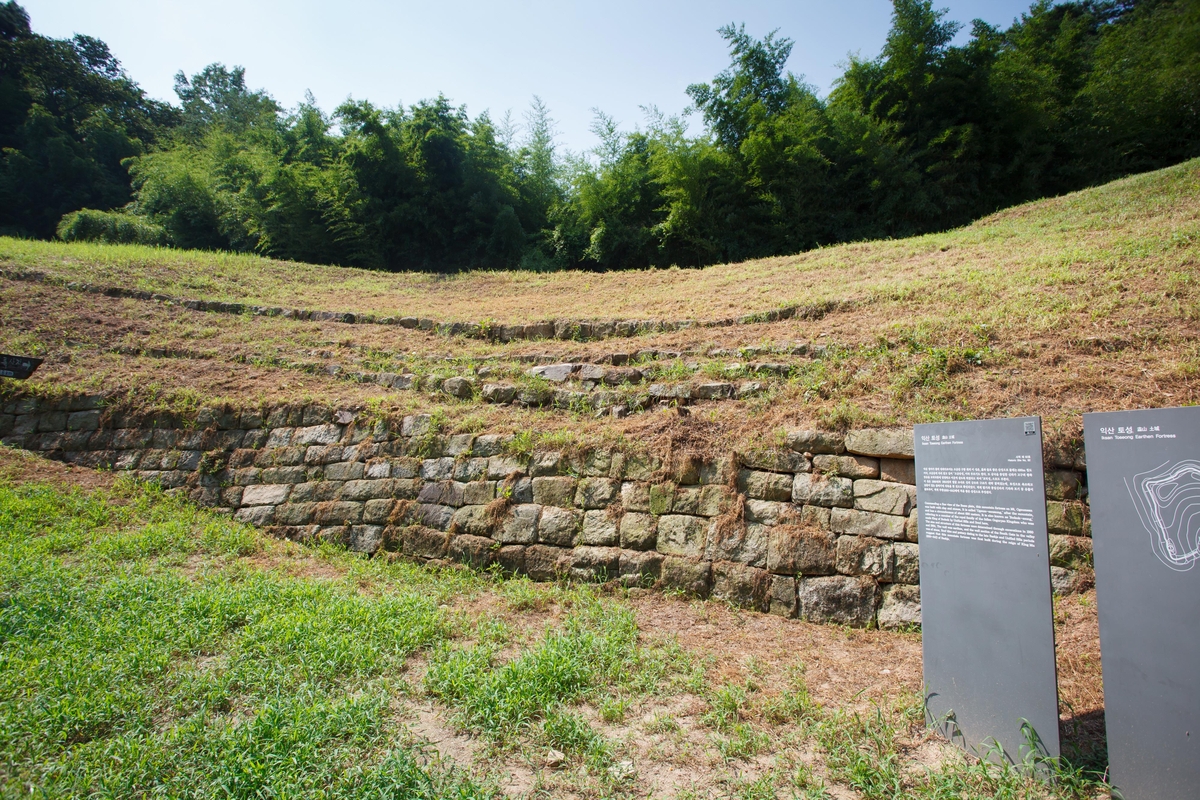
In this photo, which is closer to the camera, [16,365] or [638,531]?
[638,531]

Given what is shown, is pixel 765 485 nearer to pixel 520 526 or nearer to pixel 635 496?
pixel 635 496

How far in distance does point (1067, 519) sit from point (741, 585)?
2195 mm

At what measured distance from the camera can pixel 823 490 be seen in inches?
175

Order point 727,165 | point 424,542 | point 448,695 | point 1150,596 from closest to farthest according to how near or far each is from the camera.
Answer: point 1150,596, point 448,695, point 424,542, point 727,165

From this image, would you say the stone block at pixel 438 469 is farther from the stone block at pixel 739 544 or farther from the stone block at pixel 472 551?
the stone block at pixel 739 544

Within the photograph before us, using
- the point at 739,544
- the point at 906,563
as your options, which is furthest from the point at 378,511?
the point at 906,563

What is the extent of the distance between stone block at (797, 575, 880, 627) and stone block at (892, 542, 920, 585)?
17 centimetres

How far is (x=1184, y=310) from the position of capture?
5211 millimetres

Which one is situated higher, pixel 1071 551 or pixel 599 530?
pixel 1071 551

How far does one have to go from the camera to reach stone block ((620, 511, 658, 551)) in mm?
4793

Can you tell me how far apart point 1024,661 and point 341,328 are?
10.2 m

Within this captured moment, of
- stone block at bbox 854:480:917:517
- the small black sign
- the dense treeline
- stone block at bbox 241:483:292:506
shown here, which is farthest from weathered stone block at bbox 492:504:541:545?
the dense treeline

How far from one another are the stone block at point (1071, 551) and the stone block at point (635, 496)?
283cm

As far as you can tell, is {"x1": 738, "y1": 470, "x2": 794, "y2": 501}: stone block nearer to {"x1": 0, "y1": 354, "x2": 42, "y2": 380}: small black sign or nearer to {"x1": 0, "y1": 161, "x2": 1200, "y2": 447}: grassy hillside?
{"x1": 0, "y1": 161, "x2": 1200, "y2": 447}: grassy hillside
